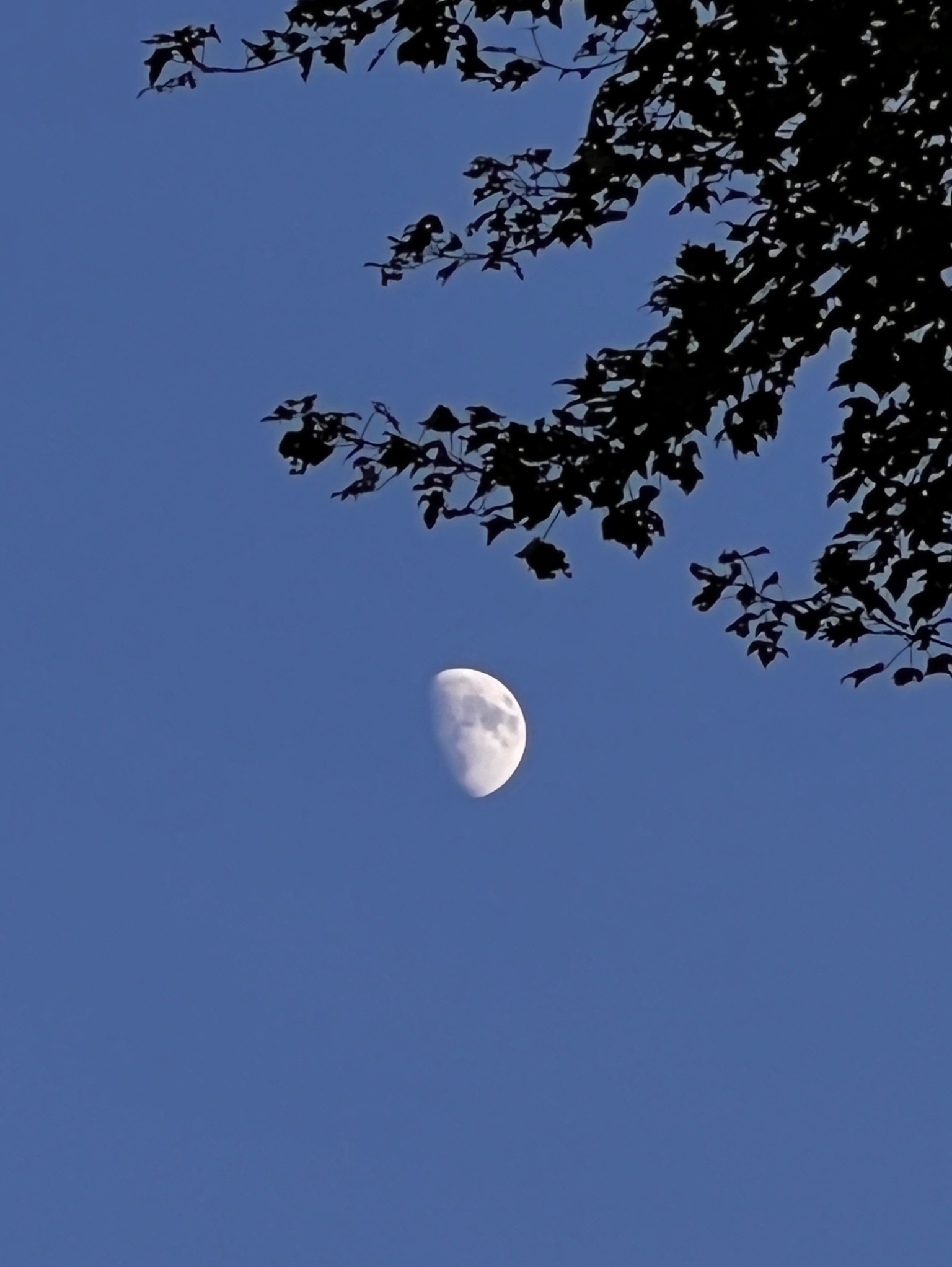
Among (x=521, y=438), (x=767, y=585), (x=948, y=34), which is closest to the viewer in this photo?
(x=948, y=34)

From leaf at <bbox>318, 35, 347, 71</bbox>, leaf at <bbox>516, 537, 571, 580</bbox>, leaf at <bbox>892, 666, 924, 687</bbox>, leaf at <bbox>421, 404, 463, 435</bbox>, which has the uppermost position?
leaf at <bbox>318, 35, 347, 71</bbox>

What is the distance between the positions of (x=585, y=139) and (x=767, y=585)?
91.0 inches

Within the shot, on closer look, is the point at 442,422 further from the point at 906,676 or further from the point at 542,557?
the point at 906,676

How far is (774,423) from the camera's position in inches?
354

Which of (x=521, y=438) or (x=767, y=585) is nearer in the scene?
(x=521, y=438)

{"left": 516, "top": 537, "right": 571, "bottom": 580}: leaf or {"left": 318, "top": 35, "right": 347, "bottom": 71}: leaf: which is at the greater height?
{"left": 318, "top": 35, "right": 347, "bottom": 71}: leaf

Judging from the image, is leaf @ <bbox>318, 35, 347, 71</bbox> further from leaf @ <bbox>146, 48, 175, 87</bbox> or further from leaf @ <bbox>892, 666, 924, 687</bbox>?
leaf @ <bbox>892, 666, 924, 687</bbox>

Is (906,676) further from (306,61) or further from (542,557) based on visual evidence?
(306,61)

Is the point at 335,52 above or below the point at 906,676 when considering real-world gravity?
above

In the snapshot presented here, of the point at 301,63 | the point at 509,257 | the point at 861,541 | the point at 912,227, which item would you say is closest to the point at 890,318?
the point at 912,227

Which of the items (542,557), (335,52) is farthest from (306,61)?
(542,557)

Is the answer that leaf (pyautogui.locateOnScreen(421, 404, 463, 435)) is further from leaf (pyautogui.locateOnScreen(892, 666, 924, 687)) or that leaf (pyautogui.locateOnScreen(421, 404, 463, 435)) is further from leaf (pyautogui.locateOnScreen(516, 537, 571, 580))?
leaf (pyautogui.locateOnScreen(892, 666, 924, 687))

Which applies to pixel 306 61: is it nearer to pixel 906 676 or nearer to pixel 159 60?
pixel 159 60

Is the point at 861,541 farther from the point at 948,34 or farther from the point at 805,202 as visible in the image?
the point at 948,34
